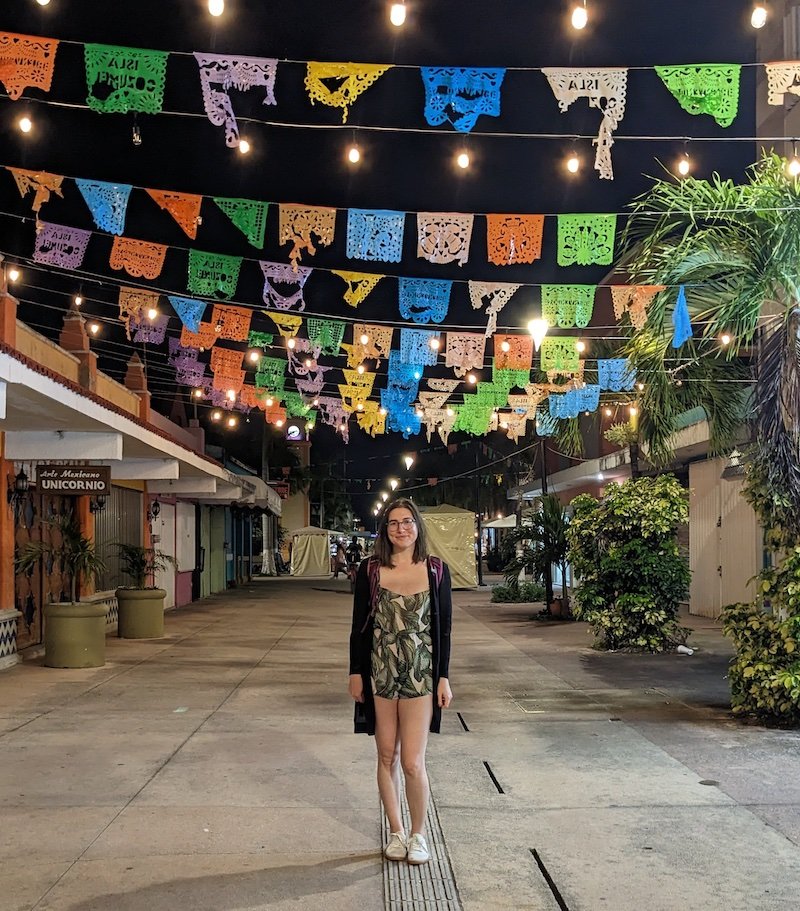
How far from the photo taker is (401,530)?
529cm

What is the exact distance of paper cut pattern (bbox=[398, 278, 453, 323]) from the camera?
15195 millimetres

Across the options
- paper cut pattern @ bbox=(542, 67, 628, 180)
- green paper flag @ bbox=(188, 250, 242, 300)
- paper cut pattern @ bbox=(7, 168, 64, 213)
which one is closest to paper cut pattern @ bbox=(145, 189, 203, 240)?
paper cut pattern @ bbox=(7, 168, 64, 213)

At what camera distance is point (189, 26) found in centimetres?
1269

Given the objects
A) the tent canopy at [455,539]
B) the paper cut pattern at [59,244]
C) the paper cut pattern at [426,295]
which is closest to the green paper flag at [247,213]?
the paper cut pattern at [59,244]

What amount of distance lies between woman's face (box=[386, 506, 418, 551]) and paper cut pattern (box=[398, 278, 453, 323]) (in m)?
10.1

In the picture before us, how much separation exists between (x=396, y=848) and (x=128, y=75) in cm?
739

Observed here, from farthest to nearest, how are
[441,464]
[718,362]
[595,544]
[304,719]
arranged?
[441,464], [595,544], [718,362], [304,719]

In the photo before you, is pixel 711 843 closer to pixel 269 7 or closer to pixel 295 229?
pixel 295 229

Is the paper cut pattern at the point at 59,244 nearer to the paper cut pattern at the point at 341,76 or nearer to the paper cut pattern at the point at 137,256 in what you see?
the paper cut pattern at the point at 137,256

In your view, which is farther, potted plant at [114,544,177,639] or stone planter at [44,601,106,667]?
potted plant at [114,544,177,639]

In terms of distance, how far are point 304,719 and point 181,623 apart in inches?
450

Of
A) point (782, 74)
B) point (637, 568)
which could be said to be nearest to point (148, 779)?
point (782, 74)

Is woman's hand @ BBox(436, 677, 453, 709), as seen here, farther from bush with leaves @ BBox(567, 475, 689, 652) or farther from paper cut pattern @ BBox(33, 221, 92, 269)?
paper cut pattern @ BBox(33, 221, 92, 269)

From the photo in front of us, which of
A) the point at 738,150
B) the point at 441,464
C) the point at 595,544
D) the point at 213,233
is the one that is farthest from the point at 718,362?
the point at 441,464
